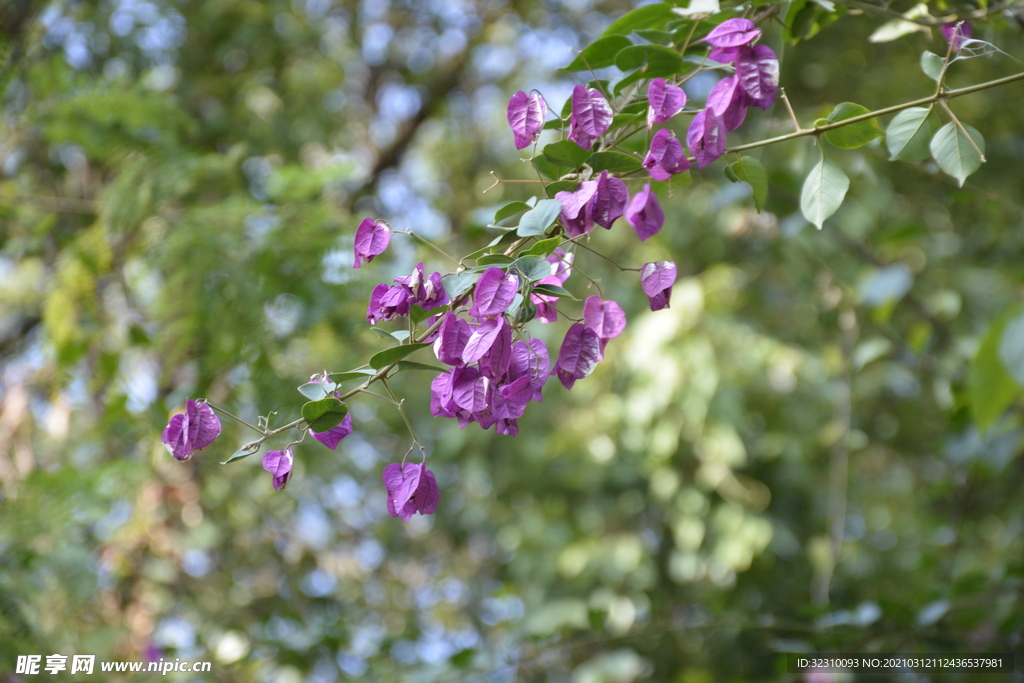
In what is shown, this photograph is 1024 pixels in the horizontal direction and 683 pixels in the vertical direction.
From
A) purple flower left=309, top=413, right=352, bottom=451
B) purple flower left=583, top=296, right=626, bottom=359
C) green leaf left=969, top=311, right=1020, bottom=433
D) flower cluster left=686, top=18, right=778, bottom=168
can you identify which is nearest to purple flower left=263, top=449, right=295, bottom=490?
purple flower left=309, top=413, right=352, bottom=451

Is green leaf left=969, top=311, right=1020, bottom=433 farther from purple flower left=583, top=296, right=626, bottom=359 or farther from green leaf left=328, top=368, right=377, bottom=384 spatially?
green leaf left=328, top=368, right=377, bottom=384

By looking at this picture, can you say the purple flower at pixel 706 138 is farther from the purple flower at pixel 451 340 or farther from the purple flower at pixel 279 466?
the purple flower at pixel 279 466

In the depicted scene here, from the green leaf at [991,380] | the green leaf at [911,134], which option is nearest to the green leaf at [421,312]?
the green leaf at [911,134]

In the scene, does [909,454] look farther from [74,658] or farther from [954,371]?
[74,658]

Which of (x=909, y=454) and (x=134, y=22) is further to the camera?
(x=909, y=454)

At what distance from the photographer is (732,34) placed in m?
0.52

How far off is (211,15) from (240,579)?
174cm

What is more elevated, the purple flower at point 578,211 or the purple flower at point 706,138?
the purple flower at point 706,138

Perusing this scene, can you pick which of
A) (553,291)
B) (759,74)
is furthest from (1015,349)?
(553,291)

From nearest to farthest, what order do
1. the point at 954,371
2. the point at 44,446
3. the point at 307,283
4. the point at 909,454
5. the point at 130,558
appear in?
the point at 307,283 → the point at 954,371 → the point at 130,558 → the point at 44,446 → the point at 909,454

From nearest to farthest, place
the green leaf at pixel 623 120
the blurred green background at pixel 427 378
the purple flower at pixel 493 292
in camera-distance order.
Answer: the purple flower at pixel 493 292 → the green leaf at pixel 623 120 → the blurred green background at pixel 427 378

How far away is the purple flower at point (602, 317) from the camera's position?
542 millimetres

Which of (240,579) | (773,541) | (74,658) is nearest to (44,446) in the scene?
(240,579)

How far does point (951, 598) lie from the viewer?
1231mm
